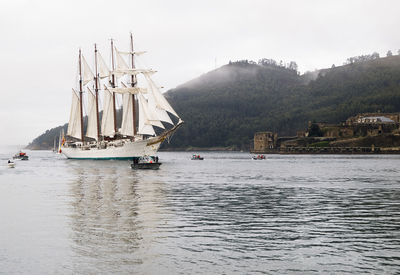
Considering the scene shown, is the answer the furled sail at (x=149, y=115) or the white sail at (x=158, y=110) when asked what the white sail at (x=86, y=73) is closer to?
the furled sail at (x=149, y=115)

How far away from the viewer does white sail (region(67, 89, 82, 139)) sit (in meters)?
131

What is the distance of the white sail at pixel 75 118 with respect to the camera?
13062cm

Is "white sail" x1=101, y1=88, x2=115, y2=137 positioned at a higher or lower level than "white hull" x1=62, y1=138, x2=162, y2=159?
higher

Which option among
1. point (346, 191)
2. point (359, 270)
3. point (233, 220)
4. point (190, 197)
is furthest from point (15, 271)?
point (346, 191)

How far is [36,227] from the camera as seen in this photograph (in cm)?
2403

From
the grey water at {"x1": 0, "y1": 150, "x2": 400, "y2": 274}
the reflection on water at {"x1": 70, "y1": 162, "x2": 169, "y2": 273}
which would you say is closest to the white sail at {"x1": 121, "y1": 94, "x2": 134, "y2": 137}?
the reflection on water at {"x1": 70, "y1": 162, "x2": 169, "y2": 273}

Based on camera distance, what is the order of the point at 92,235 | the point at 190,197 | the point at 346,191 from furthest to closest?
1. the point at 346,191
2. the point at 190,197
3. the point at 92,235

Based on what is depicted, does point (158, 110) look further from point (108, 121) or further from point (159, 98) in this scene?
point (108, 121)

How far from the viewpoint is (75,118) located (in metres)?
131

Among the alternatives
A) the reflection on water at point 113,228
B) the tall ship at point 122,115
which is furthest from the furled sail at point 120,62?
the reflection on water at point 113,228

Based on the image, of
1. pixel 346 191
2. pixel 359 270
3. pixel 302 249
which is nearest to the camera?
pixel 359 270

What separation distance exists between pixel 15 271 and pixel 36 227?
27.6ft

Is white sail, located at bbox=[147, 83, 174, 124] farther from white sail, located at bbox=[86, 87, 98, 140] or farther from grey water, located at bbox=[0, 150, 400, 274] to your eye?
grey water, located at bbox=[0, 150, 400, 274]

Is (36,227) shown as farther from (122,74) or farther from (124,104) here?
(122,74)
